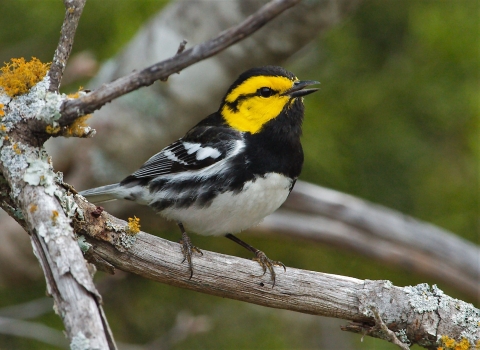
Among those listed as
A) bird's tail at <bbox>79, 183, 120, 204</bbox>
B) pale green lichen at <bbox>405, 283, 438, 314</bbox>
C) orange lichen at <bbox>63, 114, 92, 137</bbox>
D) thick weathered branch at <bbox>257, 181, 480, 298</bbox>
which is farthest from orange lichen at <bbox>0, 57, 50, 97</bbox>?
thick weathered branch at <bbox>257, 181, 480, 298</bbox>

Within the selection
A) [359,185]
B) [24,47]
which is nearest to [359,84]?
[359,185]

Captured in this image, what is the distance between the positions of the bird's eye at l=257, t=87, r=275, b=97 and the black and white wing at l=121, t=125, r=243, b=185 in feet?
0.82

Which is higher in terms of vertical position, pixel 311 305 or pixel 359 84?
pixel 359 84

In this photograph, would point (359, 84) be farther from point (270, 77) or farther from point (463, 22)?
point (270, 77)

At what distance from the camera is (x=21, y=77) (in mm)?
2104

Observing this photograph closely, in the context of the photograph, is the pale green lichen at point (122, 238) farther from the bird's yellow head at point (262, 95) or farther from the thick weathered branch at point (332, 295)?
the bird's yellow head at point (262, 95)

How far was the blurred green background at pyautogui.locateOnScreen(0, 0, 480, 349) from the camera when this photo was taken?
4.42 m

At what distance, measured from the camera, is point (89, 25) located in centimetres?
452

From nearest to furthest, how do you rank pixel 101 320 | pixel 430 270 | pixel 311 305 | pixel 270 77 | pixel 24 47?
pixel 101 320 → pixel 311 305 → pixel 270 77 → pixel 24 47 → pixel 430 270

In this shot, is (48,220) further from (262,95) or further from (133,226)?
(262,95)

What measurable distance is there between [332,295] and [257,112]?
1136mm

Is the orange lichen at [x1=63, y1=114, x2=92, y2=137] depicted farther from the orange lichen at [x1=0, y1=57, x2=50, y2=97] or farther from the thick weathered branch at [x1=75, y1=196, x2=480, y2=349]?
the thick weathered branch at [x1=75, y1=196, x2=480, y2=349]

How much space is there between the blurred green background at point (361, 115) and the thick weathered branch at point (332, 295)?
1930 millimetres

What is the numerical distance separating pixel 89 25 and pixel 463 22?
8.93 ft
